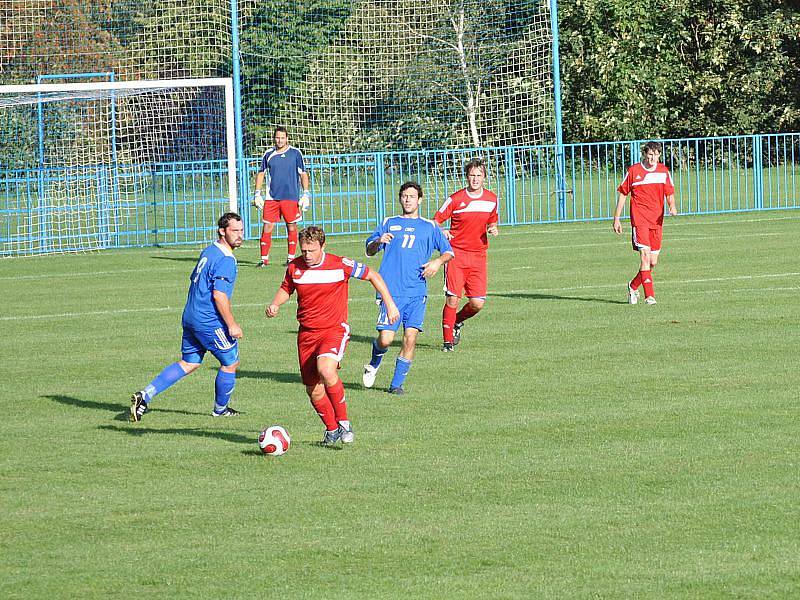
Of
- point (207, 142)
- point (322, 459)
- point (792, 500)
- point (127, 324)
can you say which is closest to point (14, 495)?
point (322, 459)

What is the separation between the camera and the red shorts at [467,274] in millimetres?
14125

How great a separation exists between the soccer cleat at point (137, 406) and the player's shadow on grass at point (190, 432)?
0.08 metres

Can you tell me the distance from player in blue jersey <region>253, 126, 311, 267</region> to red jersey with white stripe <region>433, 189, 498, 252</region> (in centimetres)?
743

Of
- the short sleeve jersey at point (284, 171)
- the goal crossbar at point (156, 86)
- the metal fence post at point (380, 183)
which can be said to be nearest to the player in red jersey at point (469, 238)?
the short sleeve jersey at point (284, 171)

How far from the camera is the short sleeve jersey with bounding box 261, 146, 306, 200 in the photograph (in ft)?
71.1

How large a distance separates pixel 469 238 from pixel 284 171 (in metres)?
7.93

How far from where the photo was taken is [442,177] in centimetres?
3306

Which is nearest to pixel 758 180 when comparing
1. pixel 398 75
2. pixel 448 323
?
pixel 398 75

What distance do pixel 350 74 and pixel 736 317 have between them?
19.0 meters

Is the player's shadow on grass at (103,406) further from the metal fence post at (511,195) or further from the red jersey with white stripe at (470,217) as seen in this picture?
the metal fence post at (511,195)

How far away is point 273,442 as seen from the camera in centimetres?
919

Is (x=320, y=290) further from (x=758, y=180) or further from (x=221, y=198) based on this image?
(x=758, y=180)

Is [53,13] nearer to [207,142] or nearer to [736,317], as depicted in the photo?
[207,142]

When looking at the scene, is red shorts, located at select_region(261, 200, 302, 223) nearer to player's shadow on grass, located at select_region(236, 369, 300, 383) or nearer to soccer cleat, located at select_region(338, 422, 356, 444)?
player's shadow on grass, located at select_region(236, 369, 300, 383)
